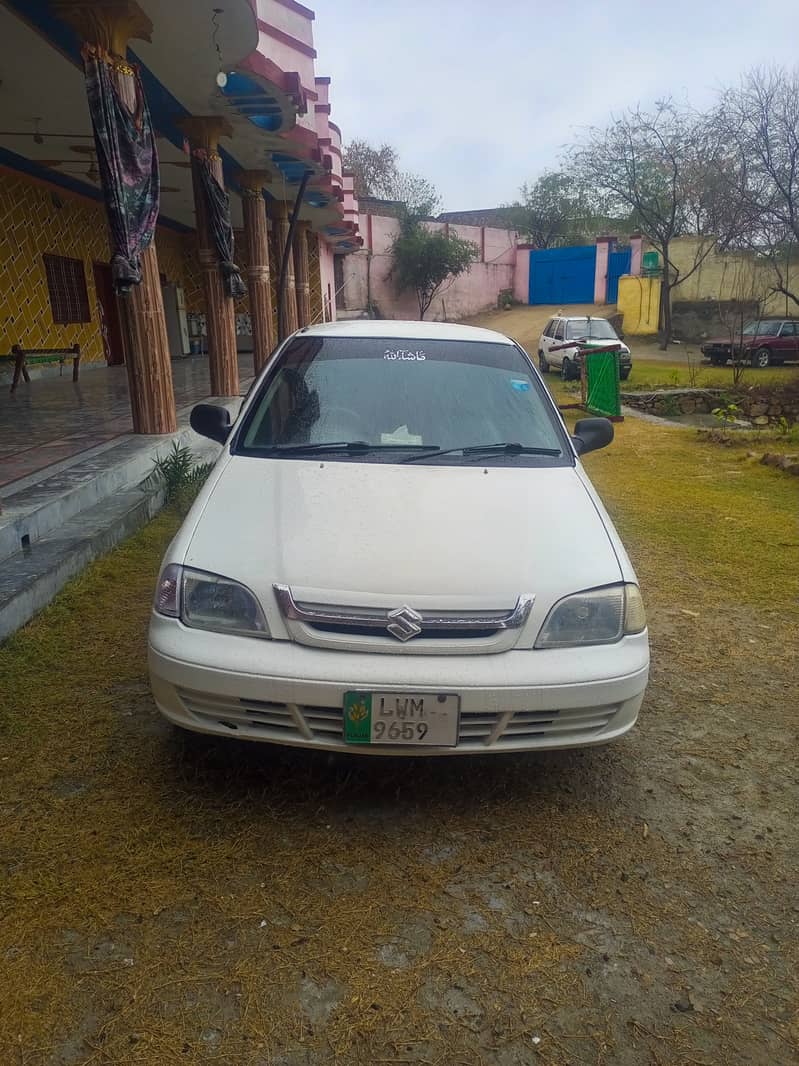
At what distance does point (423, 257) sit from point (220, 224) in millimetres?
25026

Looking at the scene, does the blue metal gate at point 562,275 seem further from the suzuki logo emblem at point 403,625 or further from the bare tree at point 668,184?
the suzuki logo emblem at point 403,625

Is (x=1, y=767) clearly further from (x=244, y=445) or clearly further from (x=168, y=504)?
(x=168, y=504)

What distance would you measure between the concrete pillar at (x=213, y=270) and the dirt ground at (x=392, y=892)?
6.88 metres

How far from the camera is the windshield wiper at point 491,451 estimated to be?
10.2ft

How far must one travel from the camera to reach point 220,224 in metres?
9.02

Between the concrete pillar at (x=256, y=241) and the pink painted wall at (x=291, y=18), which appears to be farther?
the pink painted wall at (x=291, y=18)

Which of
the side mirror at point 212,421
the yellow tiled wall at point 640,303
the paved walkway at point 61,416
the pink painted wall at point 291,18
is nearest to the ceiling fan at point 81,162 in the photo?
the paved walkway at point 61,416

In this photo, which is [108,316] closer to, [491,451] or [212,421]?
[212,421]

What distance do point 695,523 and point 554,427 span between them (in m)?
3.21

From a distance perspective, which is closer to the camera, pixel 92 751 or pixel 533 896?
pixel 533 896

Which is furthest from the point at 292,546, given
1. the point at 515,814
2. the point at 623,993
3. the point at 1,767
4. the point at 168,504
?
the point at 168,504

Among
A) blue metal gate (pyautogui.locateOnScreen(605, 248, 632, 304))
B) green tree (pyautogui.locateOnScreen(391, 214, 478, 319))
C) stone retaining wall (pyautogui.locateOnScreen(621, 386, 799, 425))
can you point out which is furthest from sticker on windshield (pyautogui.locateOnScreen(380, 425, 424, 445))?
blue metal gate (pyautogui.locateOnScreen(605, 248, 632, 304))

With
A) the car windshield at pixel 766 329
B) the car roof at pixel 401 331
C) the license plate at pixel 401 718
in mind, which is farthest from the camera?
the car windshield at pixel 766 329

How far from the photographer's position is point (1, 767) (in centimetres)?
267
